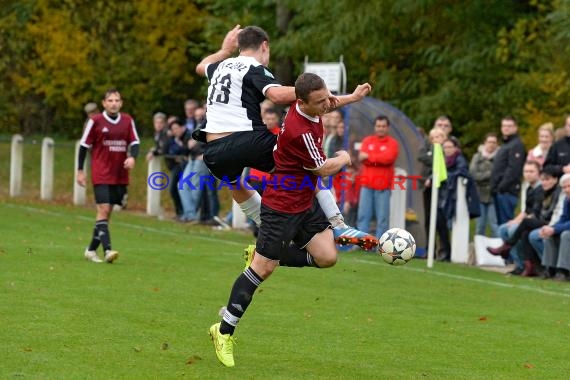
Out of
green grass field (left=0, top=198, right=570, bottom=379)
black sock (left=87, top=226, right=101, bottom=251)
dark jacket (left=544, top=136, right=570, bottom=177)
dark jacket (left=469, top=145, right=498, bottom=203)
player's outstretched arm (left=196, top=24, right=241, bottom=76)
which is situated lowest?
green grass field (left=0, top=198, right=570, bottom=379)

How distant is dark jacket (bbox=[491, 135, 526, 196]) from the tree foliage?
13.6 feet

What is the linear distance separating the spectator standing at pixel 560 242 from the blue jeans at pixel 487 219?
2.71 metres

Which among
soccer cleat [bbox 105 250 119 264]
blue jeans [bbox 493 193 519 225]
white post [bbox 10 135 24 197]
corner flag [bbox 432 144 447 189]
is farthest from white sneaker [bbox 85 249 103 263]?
white post [bbox 10 135 24 197]

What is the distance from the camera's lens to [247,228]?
2245 cm

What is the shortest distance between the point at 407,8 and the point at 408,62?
12.4 ft

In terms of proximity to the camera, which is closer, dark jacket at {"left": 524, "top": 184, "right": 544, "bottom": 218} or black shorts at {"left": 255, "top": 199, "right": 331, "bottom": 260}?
black shorts at {"left": 255, "top": 199, "right": 331, "bottom": 260}

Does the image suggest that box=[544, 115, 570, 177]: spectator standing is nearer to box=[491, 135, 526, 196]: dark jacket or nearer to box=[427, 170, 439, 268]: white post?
box=[491, 135, 526, 196]: dark jacket

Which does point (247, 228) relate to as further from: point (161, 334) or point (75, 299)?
point (161, 334)

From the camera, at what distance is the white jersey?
33.8 feet

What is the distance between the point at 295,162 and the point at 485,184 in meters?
10.3

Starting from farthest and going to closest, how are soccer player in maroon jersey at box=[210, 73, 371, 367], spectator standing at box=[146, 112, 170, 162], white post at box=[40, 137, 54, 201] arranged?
white post at box=[40, 137, 54, 201], spectator standing at box=[146, 112, 170, 162], soccer player in maroon jersey at box=[210, 73, 371, 367]

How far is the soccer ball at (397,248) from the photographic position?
10312 mm

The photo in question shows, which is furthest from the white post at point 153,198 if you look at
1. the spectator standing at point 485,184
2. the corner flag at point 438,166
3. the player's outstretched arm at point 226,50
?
the player's outstretched arm at point 226,50

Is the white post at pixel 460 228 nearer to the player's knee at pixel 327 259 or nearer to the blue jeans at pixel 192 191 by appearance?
the blue jeans at pixel 192 191
